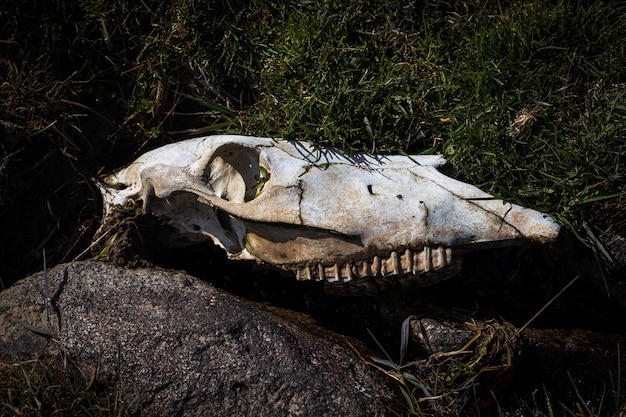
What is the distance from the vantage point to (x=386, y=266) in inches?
119

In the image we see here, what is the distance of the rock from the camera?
2828mm

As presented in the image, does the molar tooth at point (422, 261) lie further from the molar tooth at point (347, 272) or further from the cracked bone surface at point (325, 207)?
the molar tooth at point (347, 272)

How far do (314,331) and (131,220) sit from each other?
0.96 meters

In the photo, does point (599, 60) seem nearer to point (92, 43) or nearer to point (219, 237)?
point (219, 237)

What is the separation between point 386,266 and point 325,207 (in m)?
0.34

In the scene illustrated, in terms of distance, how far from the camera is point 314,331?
3143 mm

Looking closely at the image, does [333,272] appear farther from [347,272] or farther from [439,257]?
[439,257]

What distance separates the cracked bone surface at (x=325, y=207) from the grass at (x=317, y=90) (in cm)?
32

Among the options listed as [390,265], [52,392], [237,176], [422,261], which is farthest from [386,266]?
[52,392]

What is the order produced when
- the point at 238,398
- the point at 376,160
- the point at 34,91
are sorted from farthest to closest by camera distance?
the point at 34,91 < the point at 376,160 < the point at 238,398

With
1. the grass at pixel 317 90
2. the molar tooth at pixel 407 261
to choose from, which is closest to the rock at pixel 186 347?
the molar tooth at pixel 407 261

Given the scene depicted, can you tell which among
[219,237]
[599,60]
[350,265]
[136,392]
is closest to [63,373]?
[136,392]

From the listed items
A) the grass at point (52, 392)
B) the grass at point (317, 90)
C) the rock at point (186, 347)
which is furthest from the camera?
the grass at point (317, 90)

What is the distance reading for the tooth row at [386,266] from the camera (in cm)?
298
